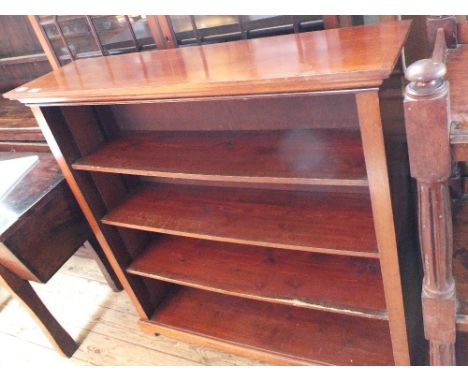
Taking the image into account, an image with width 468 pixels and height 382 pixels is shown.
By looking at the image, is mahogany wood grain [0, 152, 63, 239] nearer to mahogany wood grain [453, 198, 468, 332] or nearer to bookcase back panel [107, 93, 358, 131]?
bookcase back panel [107, 93, 358, 131]

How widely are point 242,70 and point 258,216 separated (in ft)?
1.69

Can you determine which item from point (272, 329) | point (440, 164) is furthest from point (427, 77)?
point (272, 329)

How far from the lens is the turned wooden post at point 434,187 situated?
70cm

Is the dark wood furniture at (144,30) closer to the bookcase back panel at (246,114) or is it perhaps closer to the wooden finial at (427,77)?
the bookcase back panel at (246,114)

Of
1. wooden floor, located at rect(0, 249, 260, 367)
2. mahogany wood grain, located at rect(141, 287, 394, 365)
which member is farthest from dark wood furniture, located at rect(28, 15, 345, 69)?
wooden floor, located at rect(0, 249, 260, 367)

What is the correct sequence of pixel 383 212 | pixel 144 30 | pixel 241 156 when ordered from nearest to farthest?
pixel 383 212
pixel 241 156
pixel 144 30

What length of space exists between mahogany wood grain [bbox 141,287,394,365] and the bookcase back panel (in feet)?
2.50

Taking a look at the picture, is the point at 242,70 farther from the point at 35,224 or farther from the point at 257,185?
the point at 35,224

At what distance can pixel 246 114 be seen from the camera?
1375 mm

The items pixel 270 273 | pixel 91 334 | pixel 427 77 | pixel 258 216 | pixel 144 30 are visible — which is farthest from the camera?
pixel 91 334

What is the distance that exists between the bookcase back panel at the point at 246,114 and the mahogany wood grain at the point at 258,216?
0.24 metres

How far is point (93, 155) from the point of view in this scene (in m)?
1.51

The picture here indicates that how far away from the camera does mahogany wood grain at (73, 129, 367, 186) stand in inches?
41.6
